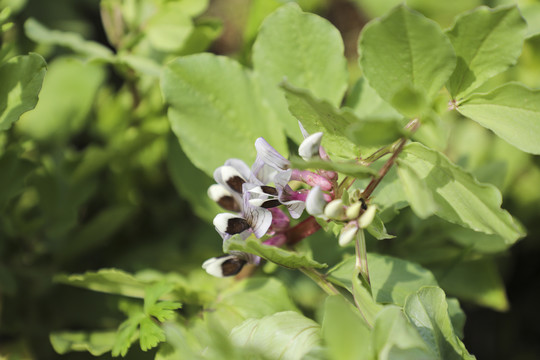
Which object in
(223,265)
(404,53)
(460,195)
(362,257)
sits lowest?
(223,265)

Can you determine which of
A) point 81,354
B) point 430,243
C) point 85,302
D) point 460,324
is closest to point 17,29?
point 85,302

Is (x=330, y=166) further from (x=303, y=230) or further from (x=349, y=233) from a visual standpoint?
(x=303, y=230)

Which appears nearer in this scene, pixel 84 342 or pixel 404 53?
pixel 404 53

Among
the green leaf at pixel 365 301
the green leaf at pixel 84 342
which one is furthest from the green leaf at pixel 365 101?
the green leaf at pixel 84 342

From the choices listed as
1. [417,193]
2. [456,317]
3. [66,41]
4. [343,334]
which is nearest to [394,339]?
[343,334]

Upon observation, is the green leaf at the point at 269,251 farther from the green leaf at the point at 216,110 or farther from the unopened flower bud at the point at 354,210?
the green leaf at the point at 216,110

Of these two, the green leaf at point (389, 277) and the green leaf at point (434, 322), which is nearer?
the green leaf at point (434, 322)
